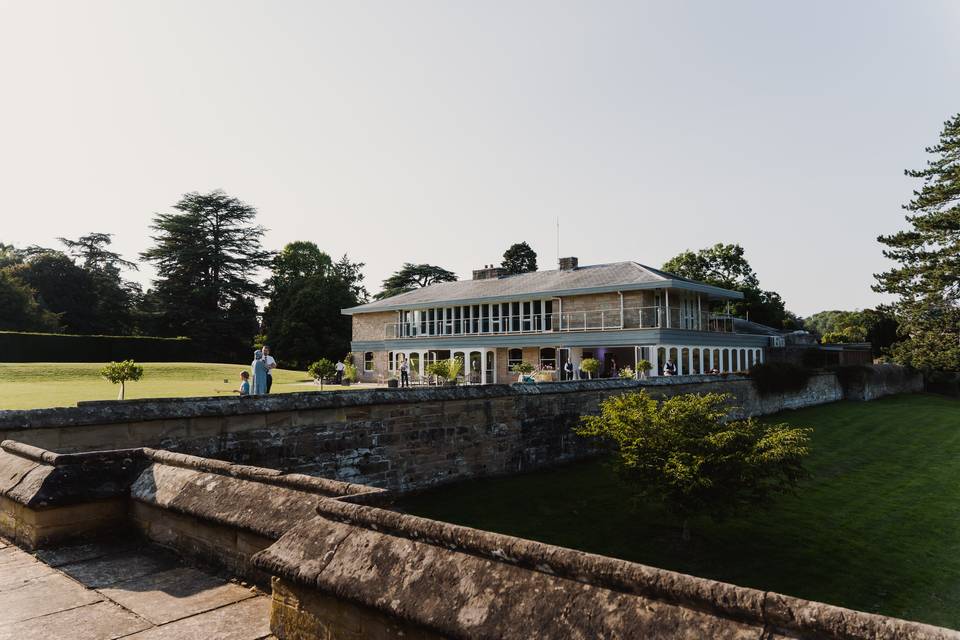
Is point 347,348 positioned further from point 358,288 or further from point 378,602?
point 378,602

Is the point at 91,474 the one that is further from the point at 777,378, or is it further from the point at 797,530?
the point at 777,378

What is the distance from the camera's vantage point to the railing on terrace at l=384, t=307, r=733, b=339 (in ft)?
102

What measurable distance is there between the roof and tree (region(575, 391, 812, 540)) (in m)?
17.7

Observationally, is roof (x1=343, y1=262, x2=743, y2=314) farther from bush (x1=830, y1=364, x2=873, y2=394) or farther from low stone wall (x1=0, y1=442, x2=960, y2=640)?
low stone wall (x1=0, y1=442, x2=960, y2=640)

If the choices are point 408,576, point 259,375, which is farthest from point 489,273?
point 408,576

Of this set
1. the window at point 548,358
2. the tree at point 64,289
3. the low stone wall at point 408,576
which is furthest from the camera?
the tree at point 64,289

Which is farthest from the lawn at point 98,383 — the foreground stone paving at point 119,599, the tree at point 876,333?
the tree at point 876,333

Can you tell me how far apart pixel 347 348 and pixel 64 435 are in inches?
1866

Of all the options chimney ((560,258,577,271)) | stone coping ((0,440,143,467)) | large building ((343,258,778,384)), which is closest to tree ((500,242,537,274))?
large building ((343,258,778,384))

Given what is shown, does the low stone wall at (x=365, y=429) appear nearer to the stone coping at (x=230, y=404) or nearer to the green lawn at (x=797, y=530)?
the stone coping at (x=230, y=404)

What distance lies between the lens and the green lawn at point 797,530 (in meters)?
10.8

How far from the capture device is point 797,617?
6.04ft

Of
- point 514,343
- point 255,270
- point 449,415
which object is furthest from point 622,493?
point 255,270

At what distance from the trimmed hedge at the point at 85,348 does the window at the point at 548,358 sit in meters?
27.9
